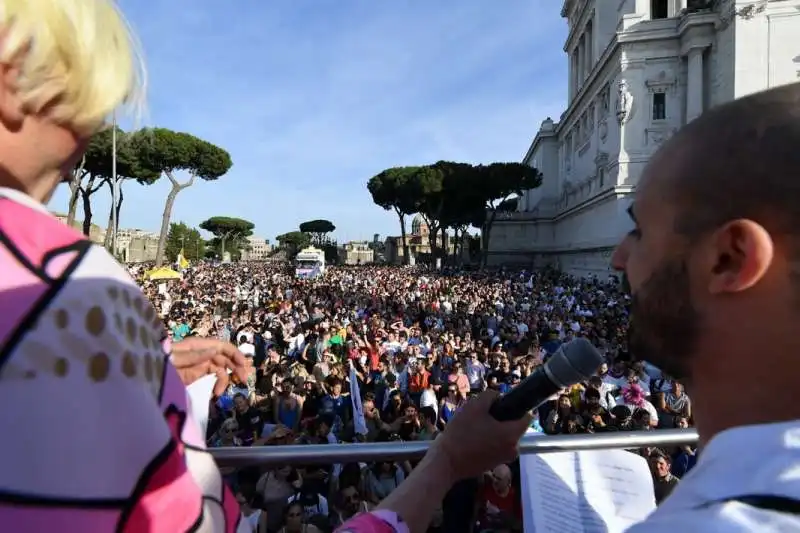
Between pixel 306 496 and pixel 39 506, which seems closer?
pixel 39 506

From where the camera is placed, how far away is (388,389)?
7.45 meters

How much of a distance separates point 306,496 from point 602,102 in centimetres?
3744

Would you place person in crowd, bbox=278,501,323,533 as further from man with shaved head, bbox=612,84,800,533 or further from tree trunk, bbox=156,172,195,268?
tree trunk, bbox=156,172,195,268

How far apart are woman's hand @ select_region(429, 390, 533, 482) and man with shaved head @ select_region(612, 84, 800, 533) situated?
0.40m

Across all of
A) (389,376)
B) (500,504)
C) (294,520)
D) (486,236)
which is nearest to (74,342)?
(500,504)

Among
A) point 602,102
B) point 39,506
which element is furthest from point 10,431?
point 602,102

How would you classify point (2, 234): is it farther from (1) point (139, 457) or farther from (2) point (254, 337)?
(2) point (254, 337)

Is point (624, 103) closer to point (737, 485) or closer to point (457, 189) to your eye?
point (457, 189)

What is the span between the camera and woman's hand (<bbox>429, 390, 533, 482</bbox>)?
43.8 inches

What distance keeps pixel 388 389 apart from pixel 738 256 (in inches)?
275

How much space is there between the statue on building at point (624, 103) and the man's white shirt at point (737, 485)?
3411 centimetres

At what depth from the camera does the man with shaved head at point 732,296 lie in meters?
0.60

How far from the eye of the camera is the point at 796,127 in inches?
26.3

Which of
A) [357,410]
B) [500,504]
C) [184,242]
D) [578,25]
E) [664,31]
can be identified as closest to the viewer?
[500,504]
